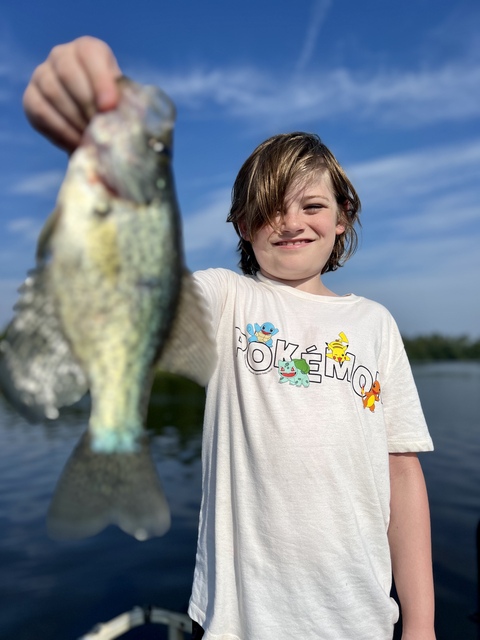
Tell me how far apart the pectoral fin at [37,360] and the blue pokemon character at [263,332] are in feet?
3.84

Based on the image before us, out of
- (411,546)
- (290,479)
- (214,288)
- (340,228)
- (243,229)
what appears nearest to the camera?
(290,479)

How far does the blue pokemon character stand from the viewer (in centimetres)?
234

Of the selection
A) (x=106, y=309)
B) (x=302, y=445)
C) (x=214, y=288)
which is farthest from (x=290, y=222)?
(x=106, y=309)

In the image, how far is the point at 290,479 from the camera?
7.18 feet

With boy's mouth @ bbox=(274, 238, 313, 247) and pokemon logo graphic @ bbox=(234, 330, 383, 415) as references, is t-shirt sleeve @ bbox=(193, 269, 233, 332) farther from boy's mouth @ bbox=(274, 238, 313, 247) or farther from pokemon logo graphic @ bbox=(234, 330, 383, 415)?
boy's mouth @ bbox=(274, 238, 313, 247)

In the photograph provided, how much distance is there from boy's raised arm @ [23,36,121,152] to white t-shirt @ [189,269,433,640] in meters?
0.90

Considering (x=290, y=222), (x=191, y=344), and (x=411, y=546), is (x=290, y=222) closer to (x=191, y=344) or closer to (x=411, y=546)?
(x=191, y=344)

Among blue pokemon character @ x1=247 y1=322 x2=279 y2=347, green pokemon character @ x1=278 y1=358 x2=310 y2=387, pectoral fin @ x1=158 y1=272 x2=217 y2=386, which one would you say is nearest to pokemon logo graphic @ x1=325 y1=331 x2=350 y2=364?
green pokemon character @ x1=278 y1=358 x2=310 y2=387

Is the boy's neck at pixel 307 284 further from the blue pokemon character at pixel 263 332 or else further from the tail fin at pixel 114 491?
the tail fin at pixel 114 491

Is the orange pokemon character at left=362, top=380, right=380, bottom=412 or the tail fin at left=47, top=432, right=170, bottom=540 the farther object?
the orange pokemon character at left=362, top=380, right=380, bottom=412

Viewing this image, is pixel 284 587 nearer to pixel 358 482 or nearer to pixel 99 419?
pixel 358 482

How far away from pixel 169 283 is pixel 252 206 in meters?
1.30

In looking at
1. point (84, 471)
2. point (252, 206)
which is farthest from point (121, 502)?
point (252, 206)

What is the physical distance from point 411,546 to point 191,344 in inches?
70.8
